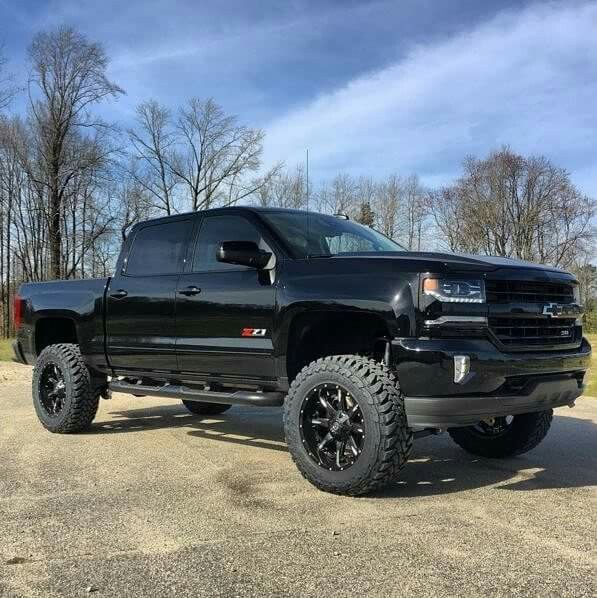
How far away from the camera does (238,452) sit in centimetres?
580

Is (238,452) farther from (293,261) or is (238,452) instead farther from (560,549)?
(560,549)

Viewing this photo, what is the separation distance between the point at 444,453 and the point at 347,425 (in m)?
1.93

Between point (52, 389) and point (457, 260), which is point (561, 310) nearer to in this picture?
point (457, 260)

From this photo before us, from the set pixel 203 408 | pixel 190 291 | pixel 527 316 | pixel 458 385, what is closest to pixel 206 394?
pixel 190 291

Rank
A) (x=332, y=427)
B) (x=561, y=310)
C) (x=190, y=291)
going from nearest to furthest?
1. (x=332, y=427)
2. (x=561, y=310)
3. (x=190, y=291)

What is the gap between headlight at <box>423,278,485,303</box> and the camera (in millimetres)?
4043

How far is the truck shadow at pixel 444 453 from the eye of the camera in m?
4.77

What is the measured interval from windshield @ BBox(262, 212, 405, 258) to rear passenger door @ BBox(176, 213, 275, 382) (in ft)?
0.72

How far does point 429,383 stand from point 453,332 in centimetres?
35

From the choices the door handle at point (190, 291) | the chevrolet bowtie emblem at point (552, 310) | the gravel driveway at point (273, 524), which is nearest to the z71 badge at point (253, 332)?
the door handle at point (190, 291)

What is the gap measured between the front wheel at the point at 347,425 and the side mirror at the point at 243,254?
35.3 inches

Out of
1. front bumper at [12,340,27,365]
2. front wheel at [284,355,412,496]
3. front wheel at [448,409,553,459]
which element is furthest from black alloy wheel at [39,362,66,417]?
front wheel at [448,409,553,459]

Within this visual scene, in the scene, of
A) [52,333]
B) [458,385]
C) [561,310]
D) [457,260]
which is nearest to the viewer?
[458,385]

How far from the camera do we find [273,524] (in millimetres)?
3785
